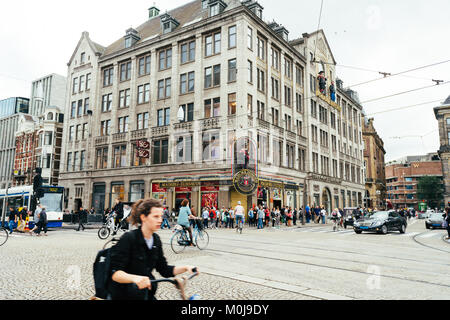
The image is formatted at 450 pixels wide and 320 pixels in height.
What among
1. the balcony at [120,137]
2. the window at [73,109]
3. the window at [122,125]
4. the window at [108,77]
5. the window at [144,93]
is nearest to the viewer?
the window at [144,93]

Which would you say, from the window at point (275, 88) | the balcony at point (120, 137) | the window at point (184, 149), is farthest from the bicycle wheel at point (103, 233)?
the window at point (275, 88)

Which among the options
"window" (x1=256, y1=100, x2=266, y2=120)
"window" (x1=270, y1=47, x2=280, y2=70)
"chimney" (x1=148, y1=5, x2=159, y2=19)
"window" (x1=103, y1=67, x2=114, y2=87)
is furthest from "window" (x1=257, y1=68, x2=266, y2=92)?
"chimney" (x1=148, y1=5, x2=159, y2=19)

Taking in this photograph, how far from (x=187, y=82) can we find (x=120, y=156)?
1114 cm

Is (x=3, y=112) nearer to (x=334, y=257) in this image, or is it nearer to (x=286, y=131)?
(x=286, y=131)

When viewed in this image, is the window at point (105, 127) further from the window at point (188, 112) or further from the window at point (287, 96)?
the window at point (287, 96)

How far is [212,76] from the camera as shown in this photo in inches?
1223

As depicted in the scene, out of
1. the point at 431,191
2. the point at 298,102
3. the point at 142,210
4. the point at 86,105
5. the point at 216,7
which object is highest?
the point at 216,7

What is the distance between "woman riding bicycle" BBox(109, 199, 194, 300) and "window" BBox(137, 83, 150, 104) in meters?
33.9

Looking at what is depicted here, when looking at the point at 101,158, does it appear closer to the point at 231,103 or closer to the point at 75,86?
the point at 75,86

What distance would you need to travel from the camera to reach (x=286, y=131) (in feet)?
114

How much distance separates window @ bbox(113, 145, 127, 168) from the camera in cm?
3606

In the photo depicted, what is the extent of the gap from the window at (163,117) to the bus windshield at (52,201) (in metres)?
12.3

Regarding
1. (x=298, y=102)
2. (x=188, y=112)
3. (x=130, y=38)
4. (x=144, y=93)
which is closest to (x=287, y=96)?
(x=298, y=102)

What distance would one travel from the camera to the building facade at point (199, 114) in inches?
1166
